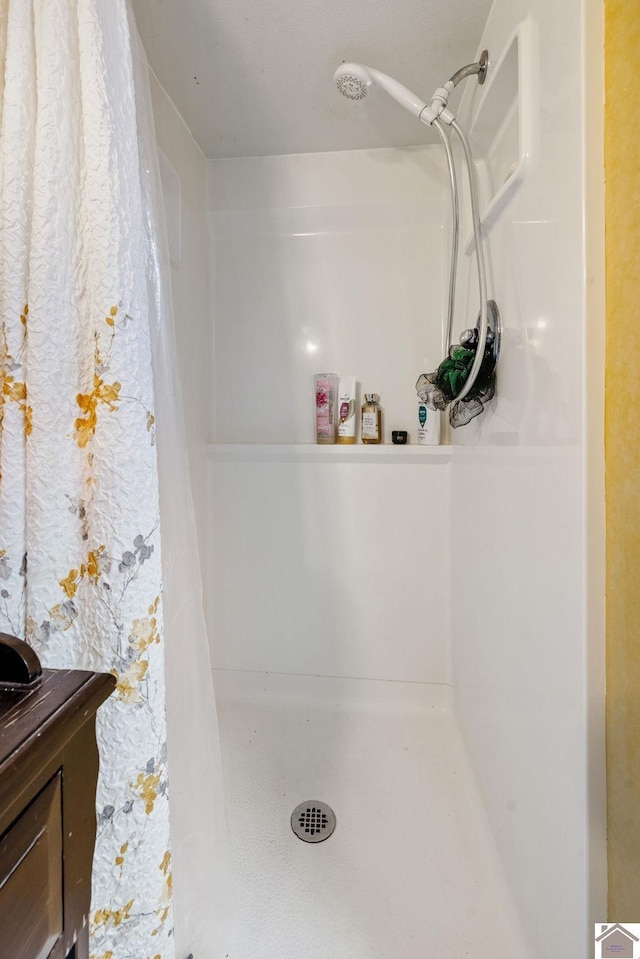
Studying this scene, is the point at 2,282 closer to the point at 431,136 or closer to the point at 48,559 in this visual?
the point at 48,559

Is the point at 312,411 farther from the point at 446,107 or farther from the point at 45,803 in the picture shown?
the point at 45,803

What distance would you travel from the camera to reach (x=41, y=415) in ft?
2.03

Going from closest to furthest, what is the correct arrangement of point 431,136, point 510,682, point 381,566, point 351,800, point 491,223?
point 510,682
point 491,223
point 351,800
point 431,136
point 381,566

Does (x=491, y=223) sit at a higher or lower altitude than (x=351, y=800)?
higher

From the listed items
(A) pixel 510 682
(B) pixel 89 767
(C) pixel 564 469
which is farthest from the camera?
(A) pixel 510 682

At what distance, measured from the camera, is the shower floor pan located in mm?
861

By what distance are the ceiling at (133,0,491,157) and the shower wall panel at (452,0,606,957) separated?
17 centimetres

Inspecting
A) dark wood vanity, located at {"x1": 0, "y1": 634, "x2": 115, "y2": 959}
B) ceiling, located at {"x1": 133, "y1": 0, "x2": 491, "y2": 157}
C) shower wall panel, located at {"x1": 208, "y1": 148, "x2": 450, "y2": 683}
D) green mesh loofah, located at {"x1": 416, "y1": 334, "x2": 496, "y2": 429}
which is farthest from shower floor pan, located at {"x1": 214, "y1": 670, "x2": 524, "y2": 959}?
ceiling, located at {"x1": 133, "y1": 0, "x2": 491, "y2": 157}

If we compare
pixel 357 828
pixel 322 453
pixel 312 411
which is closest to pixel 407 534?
pixel 322 453

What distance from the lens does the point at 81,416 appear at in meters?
0.63

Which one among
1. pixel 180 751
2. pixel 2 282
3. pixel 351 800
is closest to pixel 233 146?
A: pixel 2 282

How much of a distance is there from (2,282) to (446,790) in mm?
1458

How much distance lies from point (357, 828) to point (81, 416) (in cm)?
112

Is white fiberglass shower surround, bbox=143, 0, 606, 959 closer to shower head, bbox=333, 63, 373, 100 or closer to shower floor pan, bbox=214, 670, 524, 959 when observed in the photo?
shower floor pan, bbox=214, 670, 524, 959
